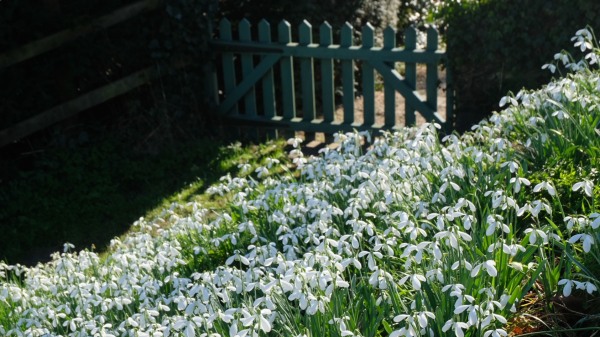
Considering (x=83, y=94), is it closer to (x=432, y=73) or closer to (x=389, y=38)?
(x=389, y=38)

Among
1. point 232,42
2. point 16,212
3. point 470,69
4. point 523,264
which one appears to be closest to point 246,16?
point 232,42

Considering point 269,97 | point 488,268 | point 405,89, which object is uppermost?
point 488,268

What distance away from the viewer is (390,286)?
3072 millimetres

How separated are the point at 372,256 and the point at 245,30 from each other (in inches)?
216

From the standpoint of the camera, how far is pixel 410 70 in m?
7.68

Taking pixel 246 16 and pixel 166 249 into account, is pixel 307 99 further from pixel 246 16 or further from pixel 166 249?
pixel 166 249

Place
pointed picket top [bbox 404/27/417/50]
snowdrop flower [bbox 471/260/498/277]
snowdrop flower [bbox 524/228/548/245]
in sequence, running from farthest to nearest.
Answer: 1. pointed picket top [bbox 404/27/417/50]
2. snowdrop flower [bbox 524/228/548/245]
3. snowdrop flower [bbox 471/260/498/277]

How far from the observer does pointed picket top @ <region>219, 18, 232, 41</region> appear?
8.43 m

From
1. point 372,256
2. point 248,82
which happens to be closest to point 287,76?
point 248,82

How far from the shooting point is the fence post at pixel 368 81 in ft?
25.5

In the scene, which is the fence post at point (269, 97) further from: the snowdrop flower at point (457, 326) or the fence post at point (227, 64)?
the snowdrop flower at point (457, 326)

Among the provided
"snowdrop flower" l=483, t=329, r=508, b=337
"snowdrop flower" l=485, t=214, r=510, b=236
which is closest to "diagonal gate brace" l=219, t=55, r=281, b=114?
"snowdrop flower" l=485, t=214, r=510, b=236

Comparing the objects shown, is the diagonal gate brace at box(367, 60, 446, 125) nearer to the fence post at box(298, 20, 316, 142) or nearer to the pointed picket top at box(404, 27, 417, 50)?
the pointed picket top at box(404, 27, 417, 50)

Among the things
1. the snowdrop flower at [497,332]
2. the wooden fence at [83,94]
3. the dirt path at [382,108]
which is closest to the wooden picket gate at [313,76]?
the dirt path at [382,108]
